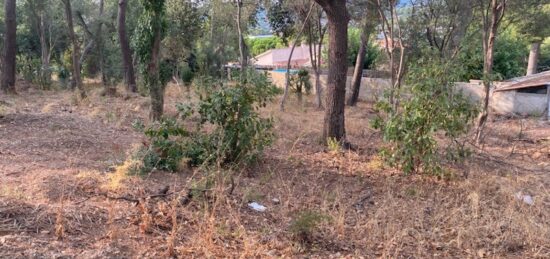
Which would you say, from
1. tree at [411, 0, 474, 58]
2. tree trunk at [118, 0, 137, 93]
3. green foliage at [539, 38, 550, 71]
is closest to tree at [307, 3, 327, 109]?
tree at [411, 0, 474, 58]

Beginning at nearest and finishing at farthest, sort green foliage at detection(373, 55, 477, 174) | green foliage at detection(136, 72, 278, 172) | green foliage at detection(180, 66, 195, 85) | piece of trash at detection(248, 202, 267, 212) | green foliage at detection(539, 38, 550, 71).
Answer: piece of trash at detection(248, 202, 267, 212) → green foliage at detection(136, 72, 278, 172) → green foliage at detection(373, 55, 477, 174) → green foliage at detection(180, 66, 195, 85) → green foliage at detection(539, 38, 550, 71)

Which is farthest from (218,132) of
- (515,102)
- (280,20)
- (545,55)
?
(545,55)

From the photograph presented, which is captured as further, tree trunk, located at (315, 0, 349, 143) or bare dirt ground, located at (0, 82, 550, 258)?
tree trunk, located at (315, 0, 349, 143)

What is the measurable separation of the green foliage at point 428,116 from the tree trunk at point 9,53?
38.1 ft

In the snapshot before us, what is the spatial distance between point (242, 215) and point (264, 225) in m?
0.28

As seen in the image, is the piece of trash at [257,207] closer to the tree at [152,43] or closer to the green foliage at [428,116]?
the green foliage at [428,116]

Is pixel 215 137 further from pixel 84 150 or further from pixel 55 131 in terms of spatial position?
pixel 55 131

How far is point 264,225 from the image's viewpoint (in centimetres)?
372

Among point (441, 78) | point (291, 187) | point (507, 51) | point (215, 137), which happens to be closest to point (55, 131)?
point (215, 137)

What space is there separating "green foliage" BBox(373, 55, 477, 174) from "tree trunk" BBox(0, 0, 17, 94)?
38.1 feet

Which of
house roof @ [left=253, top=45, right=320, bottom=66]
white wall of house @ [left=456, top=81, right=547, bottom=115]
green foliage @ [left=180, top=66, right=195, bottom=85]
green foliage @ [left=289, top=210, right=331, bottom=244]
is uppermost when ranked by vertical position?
house roof @ [left=253, top=45, right=320, bottom=66]

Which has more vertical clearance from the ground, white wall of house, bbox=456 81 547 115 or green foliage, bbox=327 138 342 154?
green foliage, bbox=327 138 342 154

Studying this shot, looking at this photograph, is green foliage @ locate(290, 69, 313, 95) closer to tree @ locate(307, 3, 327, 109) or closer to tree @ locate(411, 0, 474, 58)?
tree @ locate(307, 3, 327, 109)

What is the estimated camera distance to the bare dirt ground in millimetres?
3068
